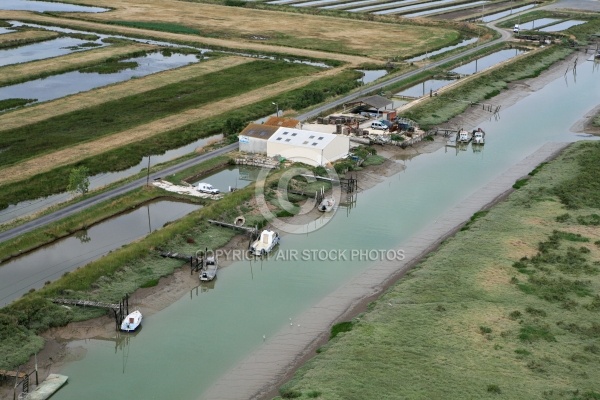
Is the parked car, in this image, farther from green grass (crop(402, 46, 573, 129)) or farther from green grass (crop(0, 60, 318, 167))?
green grass (crop(0, 60, 318, 167))

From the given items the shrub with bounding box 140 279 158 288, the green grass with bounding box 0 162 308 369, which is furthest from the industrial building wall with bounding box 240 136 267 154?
the shrub with bounding box 140 279 158 288

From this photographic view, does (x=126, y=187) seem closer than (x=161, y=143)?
Yes

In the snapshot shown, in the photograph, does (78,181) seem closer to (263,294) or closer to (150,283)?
(150,283)

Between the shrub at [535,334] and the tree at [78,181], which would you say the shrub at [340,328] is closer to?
the shrub at [535,334]

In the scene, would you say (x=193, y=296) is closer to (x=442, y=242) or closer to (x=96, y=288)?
(x=96, y=288)

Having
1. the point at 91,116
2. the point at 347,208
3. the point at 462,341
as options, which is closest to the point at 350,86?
the point at 91,116

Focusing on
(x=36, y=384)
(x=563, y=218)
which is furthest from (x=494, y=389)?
(x=563, y=218)
